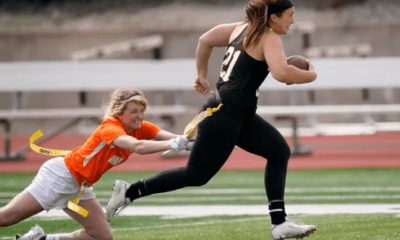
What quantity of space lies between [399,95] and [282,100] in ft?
12.8

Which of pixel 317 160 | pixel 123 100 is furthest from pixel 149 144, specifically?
pixel 317 160

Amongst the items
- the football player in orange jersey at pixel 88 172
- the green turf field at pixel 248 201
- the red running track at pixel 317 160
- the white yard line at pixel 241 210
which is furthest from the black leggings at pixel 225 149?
the red running track at pixel 317 160

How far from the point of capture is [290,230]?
3805mm

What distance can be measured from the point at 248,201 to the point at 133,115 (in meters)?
3.25

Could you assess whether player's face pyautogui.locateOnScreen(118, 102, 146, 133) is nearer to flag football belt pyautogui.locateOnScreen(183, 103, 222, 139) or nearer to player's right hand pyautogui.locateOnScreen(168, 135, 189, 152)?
flag football belt pyautogui.locateOnScreen(183, 103, 222, 139)

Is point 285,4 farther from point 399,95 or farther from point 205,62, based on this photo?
point 399,95

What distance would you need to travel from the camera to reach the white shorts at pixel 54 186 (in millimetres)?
3895

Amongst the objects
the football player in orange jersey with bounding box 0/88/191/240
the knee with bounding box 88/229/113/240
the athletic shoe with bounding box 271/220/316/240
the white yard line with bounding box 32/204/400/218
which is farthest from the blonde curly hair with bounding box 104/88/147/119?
the white yard line with bounding box 32/204/400/218

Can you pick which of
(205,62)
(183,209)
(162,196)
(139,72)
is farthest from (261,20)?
(139,72)

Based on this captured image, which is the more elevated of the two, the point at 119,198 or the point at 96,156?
the point at 96,156

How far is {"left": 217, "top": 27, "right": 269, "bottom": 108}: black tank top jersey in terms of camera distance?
372 cm

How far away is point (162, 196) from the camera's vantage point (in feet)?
25.3

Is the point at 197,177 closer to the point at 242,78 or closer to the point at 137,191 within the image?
the point at 137,191

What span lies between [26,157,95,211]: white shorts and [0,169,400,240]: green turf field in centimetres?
88
